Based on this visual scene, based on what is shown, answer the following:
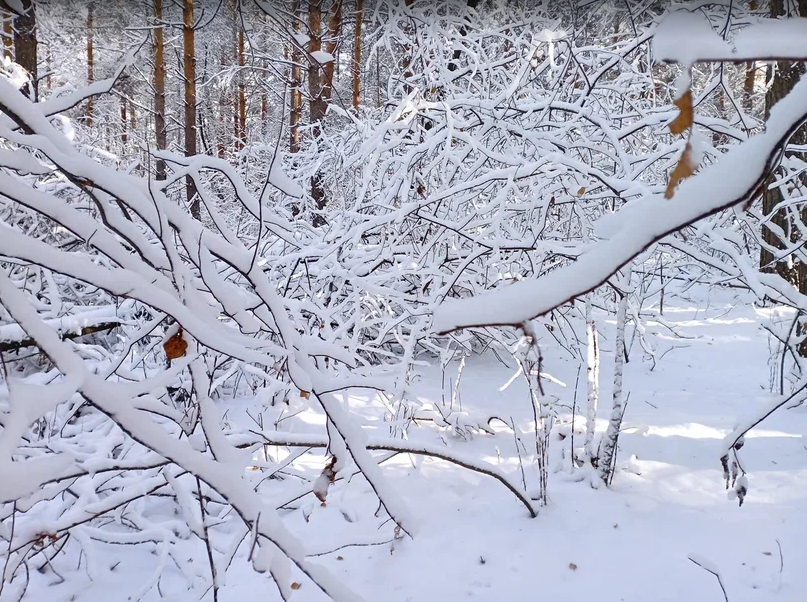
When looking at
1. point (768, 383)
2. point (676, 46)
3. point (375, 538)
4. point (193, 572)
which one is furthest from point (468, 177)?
point (768, 383)

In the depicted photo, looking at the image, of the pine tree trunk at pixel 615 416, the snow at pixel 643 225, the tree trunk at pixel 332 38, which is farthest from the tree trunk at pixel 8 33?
the pine tree trunk at pixel 615 416

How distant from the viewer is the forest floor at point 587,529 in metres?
2.20

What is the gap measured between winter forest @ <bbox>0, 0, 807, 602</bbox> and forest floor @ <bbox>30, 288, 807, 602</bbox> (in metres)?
0.01

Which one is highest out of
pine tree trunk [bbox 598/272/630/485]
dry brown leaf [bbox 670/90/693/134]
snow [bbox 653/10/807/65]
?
snow [bbox 653/10/807/65]

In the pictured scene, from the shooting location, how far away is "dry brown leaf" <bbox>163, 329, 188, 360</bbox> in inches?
40.5

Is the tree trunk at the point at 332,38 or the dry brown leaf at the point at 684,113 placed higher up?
the tree trunk at the point at 332,38

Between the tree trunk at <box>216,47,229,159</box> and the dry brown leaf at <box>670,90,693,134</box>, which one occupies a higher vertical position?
the tree trunk at <box>216,47,229,159</box>

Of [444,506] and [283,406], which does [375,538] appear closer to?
[444,506]

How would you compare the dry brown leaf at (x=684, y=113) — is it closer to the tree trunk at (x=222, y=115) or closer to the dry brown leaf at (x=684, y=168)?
the dry brown leaf at (x=684, y=168)

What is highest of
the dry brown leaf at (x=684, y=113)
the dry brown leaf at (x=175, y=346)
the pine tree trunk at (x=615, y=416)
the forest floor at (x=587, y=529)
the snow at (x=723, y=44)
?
the snow at (x=723, y=44)

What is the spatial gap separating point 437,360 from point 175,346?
4388 mm

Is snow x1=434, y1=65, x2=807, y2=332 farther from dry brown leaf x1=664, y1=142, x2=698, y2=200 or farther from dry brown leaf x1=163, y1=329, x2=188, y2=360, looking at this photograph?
dry brown leaf x1=163, y1=329, x2=188, y2=360

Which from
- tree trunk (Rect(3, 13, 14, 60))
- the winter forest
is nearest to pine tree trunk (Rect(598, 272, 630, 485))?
the winter forest

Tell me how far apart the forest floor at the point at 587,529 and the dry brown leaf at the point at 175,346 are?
110 cm
